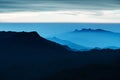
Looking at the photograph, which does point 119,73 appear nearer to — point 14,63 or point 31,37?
point 14,63

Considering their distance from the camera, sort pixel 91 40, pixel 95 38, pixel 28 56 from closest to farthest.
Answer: pixel 28 56
pixel 95 38
pixel 91 40

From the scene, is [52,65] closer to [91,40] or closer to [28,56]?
[28,56]

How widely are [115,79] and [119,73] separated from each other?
1862 millimetres

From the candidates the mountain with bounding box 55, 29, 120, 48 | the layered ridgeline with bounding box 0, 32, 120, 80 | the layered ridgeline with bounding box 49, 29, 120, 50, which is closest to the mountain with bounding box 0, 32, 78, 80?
the layered ridgeline with bounding box 0, 32, 120, 80

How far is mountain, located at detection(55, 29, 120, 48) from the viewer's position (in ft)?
278

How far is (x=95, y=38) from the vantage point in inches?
4181

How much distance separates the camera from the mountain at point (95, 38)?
278ft

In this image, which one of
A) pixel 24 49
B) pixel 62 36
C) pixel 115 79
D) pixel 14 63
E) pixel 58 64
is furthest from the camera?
pixel 62 36

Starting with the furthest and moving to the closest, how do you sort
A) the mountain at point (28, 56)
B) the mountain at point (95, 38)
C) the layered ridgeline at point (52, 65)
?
the mountain at point (95, 38) < the mountain at point (28, 56) < the layered ridgeline at point (52, 65)

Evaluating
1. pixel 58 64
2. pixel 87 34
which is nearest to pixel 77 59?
pixel 58 64

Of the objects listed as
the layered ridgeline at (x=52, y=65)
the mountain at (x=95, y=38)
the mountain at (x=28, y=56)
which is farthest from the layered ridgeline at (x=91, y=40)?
the layered ridgeline at (x=52, y=65)

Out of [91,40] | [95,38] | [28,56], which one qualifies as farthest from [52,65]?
[91,40]

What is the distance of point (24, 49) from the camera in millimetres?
74688

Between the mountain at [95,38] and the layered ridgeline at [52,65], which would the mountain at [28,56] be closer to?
the layered ridgeline at [52,65]
